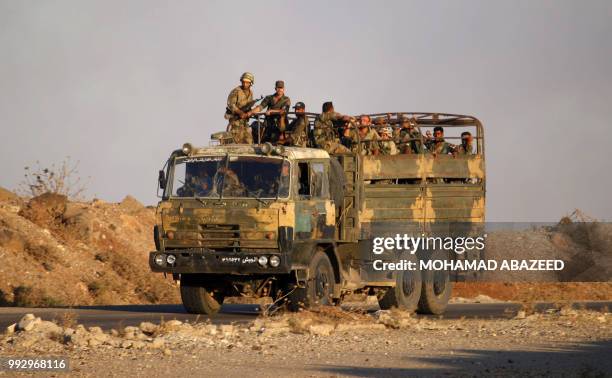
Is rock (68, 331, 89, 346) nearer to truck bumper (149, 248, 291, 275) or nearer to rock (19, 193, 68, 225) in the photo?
truck bumper (149, 248, 291, 275)

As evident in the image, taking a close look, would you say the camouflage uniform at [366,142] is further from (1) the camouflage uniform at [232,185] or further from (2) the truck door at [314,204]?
(1) the camouflage uniform at [232,185]

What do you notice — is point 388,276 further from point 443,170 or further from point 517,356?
point 517,356

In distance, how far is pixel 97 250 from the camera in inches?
1351

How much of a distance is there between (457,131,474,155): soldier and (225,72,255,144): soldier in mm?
4514

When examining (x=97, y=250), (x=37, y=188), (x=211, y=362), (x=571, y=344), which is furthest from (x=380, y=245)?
(x=37, y=188)

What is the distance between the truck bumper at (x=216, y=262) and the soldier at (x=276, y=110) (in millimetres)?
3473

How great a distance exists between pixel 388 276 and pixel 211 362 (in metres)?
8.96

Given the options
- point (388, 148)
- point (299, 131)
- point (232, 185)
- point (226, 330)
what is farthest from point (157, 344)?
point (388, 148)

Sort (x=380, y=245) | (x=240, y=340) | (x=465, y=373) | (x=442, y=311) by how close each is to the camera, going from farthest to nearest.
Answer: (x=442, y=311), (x=380, y=245), (x=240, y=340), (x=465, y=373)

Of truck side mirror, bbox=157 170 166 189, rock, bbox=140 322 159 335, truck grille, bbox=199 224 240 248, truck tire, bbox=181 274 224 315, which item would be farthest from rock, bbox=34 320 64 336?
truck tire, bbox=181 274 224 315

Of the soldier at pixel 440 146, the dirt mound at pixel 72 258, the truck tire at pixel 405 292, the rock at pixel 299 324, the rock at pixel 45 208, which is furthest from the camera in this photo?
the rock at pixel 45 208

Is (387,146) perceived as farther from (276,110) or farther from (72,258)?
(72,258)

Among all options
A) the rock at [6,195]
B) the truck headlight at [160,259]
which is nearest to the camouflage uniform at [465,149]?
the truck headlight at [160,259]

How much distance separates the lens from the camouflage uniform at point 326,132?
2080cm
